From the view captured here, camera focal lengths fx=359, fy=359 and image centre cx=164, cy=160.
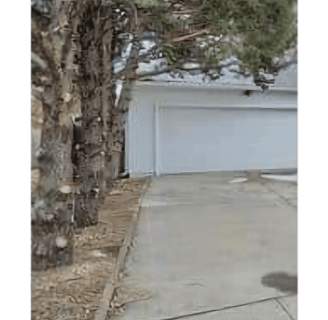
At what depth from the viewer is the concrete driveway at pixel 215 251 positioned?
1.94 meters

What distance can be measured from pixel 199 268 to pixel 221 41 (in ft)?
4.17

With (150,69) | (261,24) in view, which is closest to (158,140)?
(150,69)

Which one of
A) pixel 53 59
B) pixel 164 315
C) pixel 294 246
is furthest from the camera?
pixel 294 246

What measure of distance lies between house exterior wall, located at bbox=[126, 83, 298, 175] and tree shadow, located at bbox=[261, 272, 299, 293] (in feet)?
2.13

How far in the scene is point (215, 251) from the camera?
80.1 inches

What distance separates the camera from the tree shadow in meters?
2.12

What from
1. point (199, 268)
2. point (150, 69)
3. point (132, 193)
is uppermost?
point (150, 69)

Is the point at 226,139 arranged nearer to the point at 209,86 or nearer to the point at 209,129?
the point at 209,129

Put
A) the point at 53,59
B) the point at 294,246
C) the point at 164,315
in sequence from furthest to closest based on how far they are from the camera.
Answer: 1. the point at 294,246
2. the point at 164,315
3. the point at 53,59

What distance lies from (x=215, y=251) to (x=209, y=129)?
0.69m

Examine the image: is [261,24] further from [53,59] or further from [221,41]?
[53,59]

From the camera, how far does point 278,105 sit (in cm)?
209

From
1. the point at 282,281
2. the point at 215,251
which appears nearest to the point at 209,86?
the point at 215,251

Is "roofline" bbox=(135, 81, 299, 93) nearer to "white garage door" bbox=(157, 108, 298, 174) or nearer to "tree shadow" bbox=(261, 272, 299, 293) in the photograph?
"white garage door" bbox=(157, 108, 298, 174)
